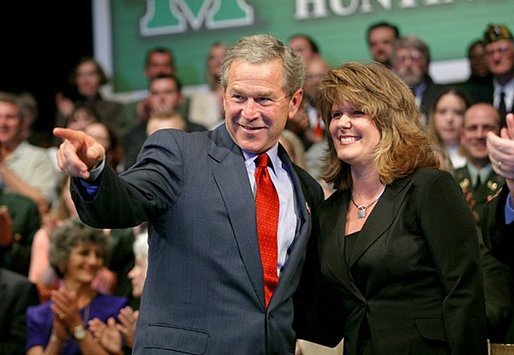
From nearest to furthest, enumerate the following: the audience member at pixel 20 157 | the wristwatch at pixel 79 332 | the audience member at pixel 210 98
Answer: the wristwatch at pixel 79 332, the audience member at pixel 20 157, the audience member at pixel 210 98

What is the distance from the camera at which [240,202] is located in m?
3.20

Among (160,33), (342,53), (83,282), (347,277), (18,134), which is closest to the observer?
(347,277)

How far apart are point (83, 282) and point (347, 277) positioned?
2.10 metres

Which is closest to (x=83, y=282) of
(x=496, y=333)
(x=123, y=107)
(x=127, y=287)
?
(x=127, y=287)

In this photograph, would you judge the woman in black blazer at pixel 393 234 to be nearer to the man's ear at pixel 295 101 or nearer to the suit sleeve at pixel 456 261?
the suit sleeve at pixel 456 261

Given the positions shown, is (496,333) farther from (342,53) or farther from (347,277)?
(342,53)

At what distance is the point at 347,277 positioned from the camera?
134 inches

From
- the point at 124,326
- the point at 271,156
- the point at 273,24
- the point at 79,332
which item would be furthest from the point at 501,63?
the point at 271,156

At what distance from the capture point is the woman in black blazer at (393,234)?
3.27 meters

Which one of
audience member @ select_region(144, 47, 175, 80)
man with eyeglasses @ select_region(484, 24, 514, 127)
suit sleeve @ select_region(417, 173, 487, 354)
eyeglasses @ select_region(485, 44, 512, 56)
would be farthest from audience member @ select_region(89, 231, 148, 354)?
audience member @ select_region(144, 47, 175, 80)

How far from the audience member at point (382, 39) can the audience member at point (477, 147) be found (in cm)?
156

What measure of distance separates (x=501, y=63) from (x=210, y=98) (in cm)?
228

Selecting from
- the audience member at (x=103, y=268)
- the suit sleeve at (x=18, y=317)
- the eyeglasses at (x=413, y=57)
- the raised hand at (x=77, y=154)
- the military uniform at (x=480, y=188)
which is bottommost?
the suit sleeve at (x=18, y=317)

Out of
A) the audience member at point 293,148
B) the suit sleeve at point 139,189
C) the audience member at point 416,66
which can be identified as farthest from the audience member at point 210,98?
the suit sleeve at point 139,189
